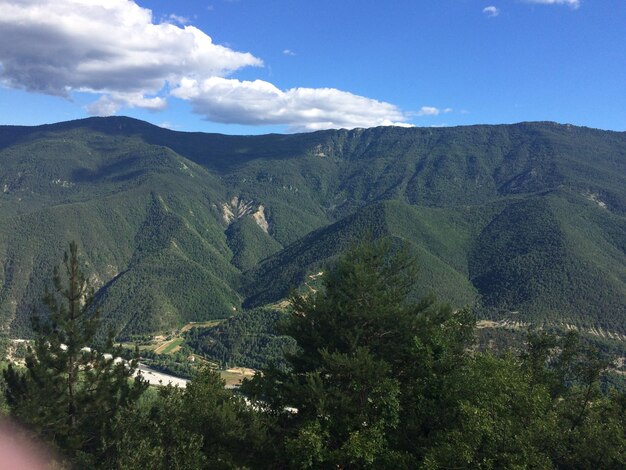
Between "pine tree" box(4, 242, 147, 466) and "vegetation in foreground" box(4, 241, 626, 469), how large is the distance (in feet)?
1.17

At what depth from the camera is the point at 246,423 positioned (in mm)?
34969

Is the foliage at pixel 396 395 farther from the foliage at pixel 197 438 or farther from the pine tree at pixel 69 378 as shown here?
the pine tree at pixel 69 378

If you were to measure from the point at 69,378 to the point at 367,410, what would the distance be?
30.7 meters

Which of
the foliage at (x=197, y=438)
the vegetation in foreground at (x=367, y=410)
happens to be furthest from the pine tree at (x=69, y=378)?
the foliage at (x=197, y=438)

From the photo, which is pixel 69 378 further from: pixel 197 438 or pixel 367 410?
pixel 367 410

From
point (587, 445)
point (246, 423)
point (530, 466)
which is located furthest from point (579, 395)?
point (246, 423)

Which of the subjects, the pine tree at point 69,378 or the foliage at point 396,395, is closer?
the foliage at point 396,395

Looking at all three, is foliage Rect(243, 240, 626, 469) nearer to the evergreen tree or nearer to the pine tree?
the evergreen tree

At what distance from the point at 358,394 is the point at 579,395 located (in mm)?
35850

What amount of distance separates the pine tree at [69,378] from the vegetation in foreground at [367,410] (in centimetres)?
36

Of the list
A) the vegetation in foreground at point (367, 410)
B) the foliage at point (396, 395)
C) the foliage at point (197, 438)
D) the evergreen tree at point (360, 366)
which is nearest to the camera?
the foliage at point (396, 395)

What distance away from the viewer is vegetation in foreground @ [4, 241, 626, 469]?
1063 inches

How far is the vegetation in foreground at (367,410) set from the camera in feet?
88.6

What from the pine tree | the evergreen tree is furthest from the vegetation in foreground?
the pine tree
